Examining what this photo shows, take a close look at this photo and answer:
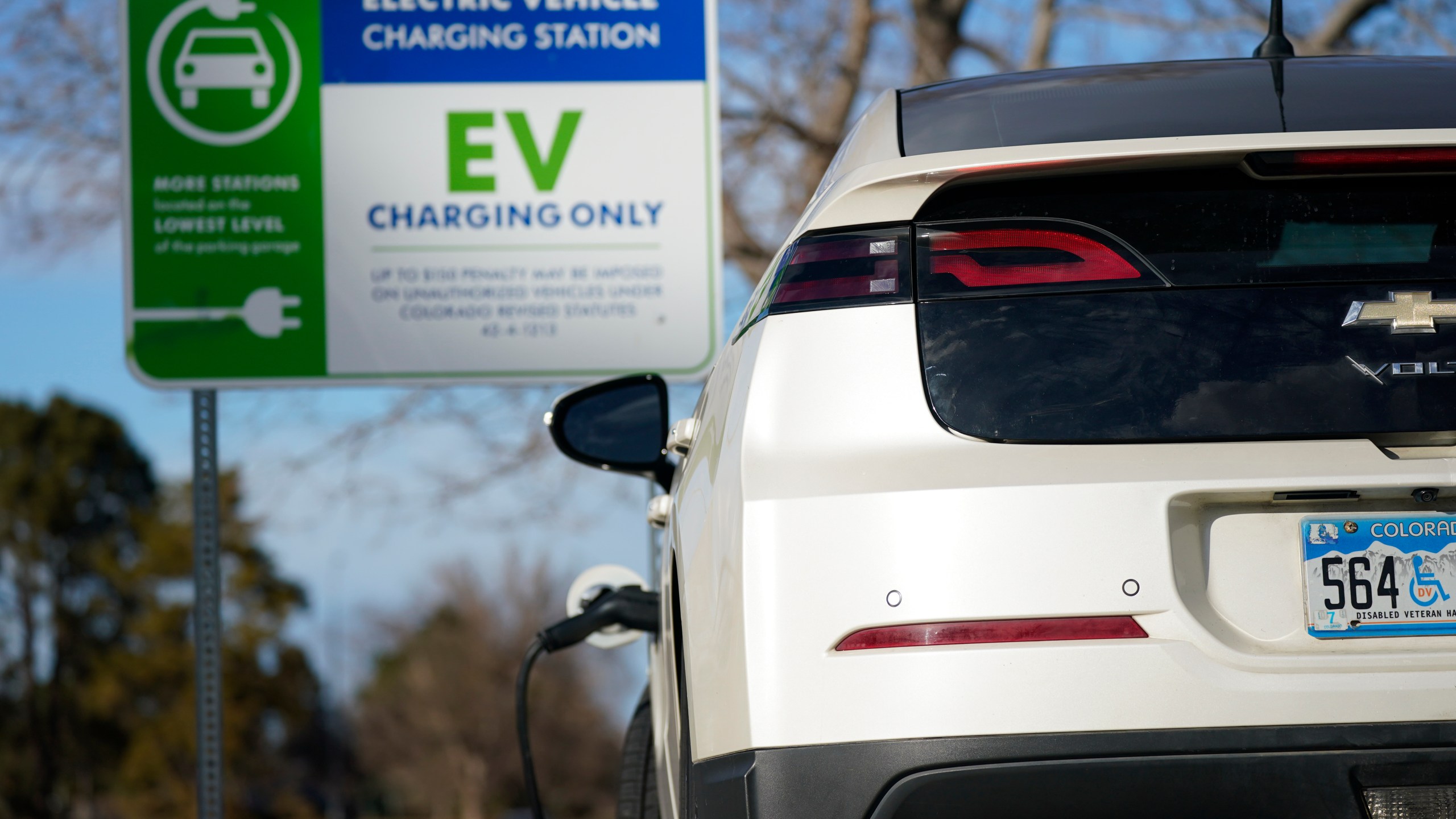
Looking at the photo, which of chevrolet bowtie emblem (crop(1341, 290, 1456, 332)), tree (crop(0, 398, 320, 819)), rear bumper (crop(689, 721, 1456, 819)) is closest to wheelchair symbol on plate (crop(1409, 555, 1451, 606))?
rear bumper (crop(689, 721, 1456, 819))

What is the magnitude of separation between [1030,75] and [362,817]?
6478cm

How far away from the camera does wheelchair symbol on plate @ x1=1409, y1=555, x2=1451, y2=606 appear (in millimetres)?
1732

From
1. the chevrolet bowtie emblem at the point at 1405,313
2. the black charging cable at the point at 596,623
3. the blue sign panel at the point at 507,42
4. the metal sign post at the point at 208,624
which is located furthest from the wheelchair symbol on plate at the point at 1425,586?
the metal sign post at the point at 208,624

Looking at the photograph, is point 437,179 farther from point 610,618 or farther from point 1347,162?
point 1347,162

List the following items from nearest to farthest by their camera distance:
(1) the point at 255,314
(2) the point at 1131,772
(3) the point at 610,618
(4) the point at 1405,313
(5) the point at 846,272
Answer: (2) the point at 1131,772 → (4) the point at 1405,313 → (5) the point at 846,272 → (3) the point at 610,618 → (1) the point at 255,314

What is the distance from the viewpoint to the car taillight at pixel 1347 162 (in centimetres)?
182

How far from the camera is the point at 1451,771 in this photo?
1.67m

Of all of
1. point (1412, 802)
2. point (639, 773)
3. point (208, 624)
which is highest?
point (1412, 802)

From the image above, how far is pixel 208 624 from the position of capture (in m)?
5.12

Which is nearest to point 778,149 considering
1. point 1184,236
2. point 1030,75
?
point 1030,75

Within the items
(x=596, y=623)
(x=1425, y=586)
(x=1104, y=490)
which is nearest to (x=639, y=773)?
(x=596, y=623)

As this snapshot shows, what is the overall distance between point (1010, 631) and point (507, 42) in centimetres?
435

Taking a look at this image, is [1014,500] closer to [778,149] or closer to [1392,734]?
[1392,734]

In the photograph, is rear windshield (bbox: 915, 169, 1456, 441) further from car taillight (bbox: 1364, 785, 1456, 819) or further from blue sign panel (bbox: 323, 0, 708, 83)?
blue sign panel (bbox: 323, 0, 708, 83)
